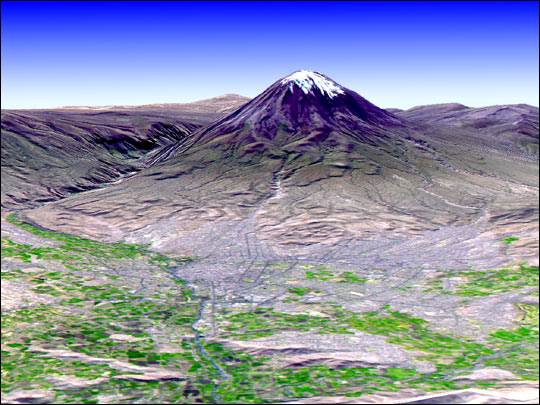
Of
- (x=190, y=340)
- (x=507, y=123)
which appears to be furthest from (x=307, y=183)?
(x=507, y=123)

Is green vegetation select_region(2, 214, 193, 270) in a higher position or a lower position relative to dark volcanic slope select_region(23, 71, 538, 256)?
lower

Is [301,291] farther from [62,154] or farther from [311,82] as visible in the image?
[311,82]

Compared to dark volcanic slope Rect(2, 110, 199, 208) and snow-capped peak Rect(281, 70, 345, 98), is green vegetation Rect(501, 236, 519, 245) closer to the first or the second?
snow-capped peak Rect(281, 70, 345, 98)

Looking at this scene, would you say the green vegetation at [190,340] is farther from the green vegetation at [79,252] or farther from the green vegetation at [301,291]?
the green vegetation at [79,252]

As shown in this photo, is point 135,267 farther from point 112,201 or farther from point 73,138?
point 73,138

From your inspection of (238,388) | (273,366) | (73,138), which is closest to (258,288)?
(273,366)

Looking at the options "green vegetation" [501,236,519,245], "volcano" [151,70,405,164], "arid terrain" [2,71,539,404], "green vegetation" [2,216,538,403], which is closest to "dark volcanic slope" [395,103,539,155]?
"arid terrain" [2,71,539,404]
